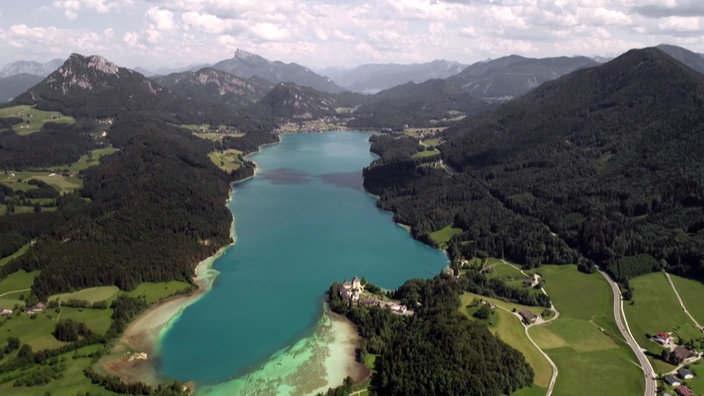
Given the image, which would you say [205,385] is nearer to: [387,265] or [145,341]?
[145,341]

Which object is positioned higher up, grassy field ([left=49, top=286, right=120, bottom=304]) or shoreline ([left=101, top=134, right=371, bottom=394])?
grassy field ([left=49, top=286, right=120, bottom=304])

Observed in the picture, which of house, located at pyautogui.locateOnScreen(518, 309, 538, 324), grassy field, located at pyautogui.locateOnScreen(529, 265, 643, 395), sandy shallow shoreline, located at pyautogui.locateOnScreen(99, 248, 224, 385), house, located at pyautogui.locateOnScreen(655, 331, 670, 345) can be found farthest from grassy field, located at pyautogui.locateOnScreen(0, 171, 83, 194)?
house, located at pyautogui.locateOnScreen(655, 331, 670, 345)

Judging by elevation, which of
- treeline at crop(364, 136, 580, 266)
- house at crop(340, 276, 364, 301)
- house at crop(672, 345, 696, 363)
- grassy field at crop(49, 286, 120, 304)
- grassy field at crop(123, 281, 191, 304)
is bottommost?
grassy field at crop(123, 281, 191, 304)

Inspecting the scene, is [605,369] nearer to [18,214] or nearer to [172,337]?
[172,337]

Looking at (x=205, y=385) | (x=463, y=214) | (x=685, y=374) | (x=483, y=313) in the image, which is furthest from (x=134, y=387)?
(x=463, y=214)

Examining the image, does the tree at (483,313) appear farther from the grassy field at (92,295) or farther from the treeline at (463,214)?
the grassy field at (92,295)

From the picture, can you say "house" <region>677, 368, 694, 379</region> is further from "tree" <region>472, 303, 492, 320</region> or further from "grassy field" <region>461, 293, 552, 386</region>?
"tree" <region>472, 303, 492, 320</region>
